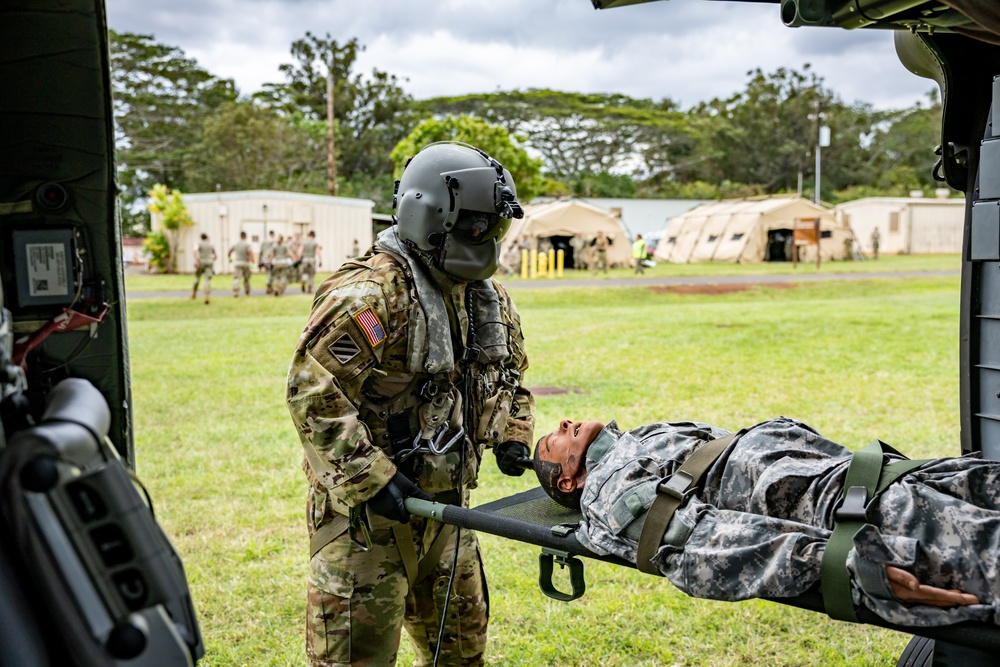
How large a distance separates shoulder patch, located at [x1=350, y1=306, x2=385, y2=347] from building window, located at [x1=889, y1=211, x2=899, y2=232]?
153 feet

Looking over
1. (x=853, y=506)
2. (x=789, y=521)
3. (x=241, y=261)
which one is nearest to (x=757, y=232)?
(x=241, y=261)

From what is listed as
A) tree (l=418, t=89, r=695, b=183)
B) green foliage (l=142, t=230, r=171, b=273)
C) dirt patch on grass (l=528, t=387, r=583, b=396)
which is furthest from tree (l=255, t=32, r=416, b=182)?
dirt patch on grass (l=528, t=387, r=583, b=396)

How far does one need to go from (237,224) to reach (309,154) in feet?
73.9

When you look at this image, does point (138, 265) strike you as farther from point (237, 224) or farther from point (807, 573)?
point (807, 573)

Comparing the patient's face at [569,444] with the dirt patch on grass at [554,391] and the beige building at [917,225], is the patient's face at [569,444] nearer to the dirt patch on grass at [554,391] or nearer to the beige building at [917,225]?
the dirt patch on grass at [554,391]

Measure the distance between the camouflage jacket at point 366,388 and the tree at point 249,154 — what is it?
49.3 m

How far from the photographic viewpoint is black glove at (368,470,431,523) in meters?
3.10

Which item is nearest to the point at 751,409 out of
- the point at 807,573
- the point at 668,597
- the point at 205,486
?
the point at 668,597

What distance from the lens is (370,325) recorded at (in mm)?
3211

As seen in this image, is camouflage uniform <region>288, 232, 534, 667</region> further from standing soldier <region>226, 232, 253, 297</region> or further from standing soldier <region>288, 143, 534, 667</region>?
standing soldier <region>226, 232, 253, 297</region>

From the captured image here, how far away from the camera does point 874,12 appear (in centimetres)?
302

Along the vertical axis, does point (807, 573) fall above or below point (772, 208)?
below

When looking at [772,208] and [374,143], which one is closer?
[772,208]

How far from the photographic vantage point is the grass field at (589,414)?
15.1 ft
